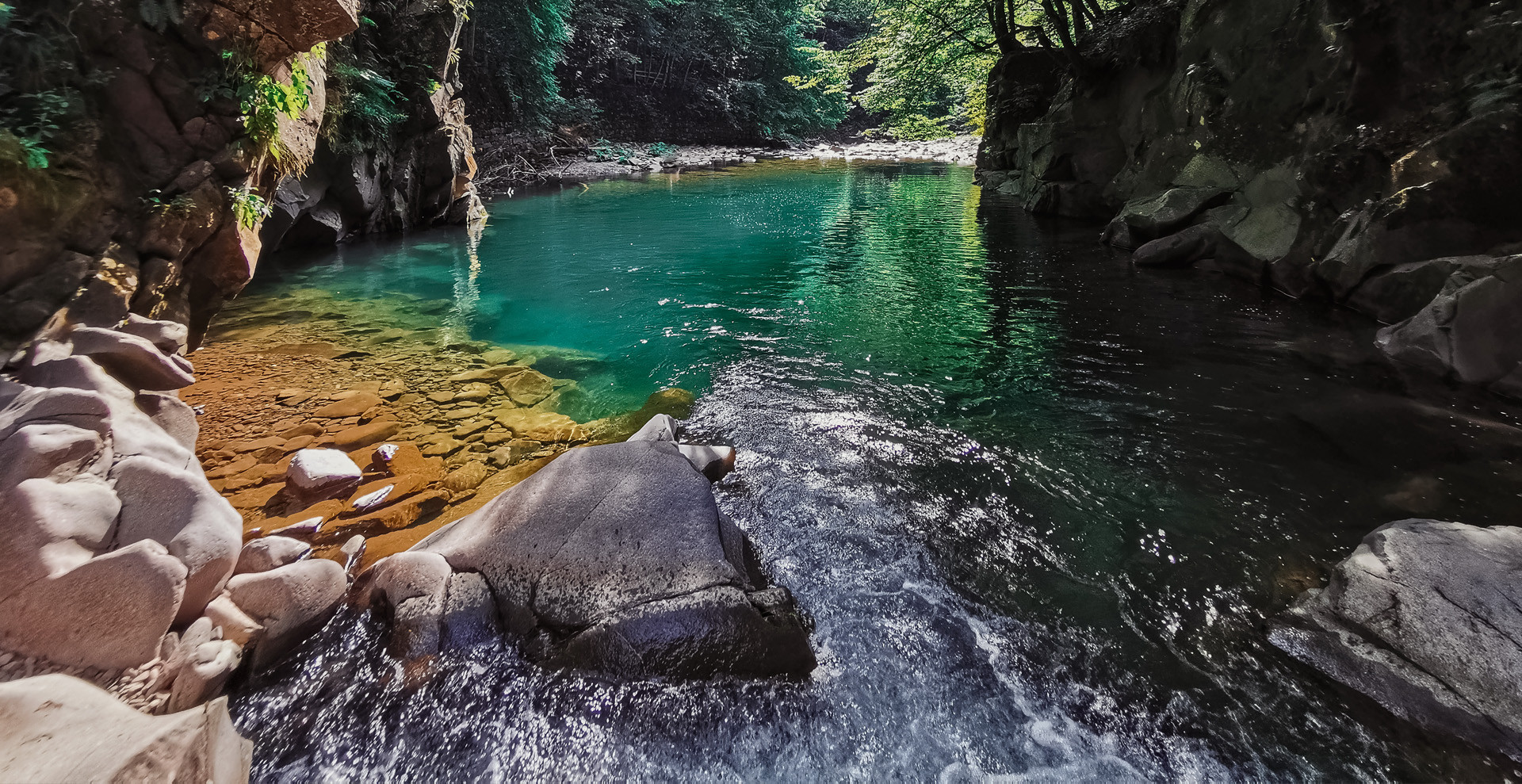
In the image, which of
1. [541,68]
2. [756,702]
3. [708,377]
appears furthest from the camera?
[541,68]

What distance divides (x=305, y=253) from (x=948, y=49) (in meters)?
20.5

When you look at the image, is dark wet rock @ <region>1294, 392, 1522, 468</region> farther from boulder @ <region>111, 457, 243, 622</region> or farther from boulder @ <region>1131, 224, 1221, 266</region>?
boulder @ <region>111, 457, 243, 622</region>

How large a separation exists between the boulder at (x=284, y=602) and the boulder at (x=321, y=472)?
1149 mm

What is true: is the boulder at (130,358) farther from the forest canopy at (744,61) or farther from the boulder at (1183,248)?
the forest canopy at (744,61)

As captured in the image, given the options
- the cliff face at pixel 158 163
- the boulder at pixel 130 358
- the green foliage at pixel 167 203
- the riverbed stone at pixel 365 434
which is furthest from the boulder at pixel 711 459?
the green foliage at pixel 167 203

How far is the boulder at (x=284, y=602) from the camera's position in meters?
2.83

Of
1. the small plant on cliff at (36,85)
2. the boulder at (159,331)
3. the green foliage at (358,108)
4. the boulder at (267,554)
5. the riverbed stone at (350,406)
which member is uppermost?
the green foliage at (358,108)

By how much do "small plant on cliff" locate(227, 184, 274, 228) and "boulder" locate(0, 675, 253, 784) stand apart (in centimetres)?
420

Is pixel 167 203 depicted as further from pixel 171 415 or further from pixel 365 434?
pixel 365 434

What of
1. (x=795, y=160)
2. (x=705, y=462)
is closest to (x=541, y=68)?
(x=795, y=160)

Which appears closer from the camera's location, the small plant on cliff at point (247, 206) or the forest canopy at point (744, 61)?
the small plant on cliff at point (247, 206)

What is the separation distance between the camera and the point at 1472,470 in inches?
166

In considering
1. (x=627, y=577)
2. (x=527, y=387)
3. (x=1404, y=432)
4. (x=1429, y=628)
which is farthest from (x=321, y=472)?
(x=1404, y=432)

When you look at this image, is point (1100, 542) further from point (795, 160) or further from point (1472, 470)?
point (795, 160)
